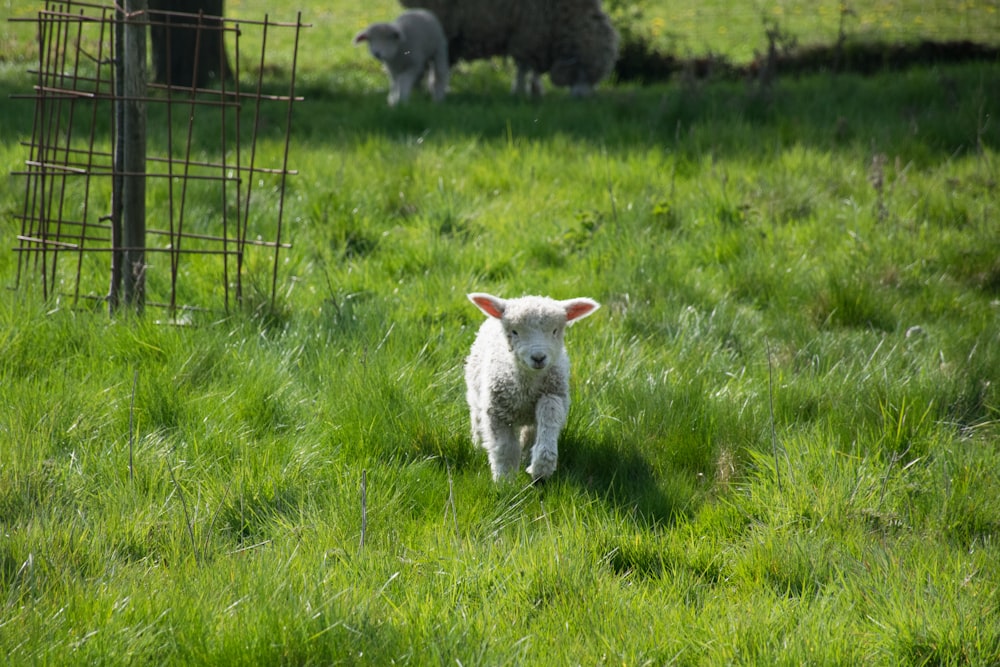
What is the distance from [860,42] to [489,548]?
11434 millimetres

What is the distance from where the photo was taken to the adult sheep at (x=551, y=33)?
11.6 meters

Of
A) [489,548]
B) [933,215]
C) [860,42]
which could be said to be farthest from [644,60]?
[489,548]

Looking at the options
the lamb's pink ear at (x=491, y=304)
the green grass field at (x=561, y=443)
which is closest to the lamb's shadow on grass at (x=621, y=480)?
the green grass field at (x=561, y=443)

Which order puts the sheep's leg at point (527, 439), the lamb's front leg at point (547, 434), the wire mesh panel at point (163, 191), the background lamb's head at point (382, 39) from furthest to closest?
the background lamb's head at point (382, 39) < the wire mesh panel at point (163, 191) < the sheep's leg at point (527, 439) < the lamb's front leg at point (547, 434)

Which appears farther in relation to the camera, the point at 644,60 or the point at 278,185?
the point at 644,60

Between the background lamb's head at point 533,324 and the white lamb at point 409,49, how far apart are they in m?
7.16

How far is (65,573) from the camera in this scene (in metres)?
2.69

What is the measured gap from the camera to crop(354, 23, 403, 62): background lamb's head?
10.8 metres

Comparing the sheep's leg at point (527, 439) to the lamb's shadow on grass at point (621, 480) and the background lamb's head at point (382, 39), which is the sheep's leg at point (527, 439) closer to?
the lamb's shadow on grass at point (621, 480)

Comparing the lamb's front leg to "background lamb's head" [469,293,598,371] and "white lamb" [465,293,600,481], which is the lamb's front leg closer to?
"white lamb" [465,293,600,481]

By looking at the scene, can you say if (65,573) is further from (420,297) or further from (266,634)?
(420,297)

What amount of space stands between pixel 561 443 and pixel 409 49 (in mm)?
8113

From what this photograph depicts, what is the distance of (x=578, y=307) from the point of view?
3.89 metres

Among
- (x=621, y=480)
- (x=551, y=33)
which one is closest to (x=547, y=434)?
(x=621, y=480)
